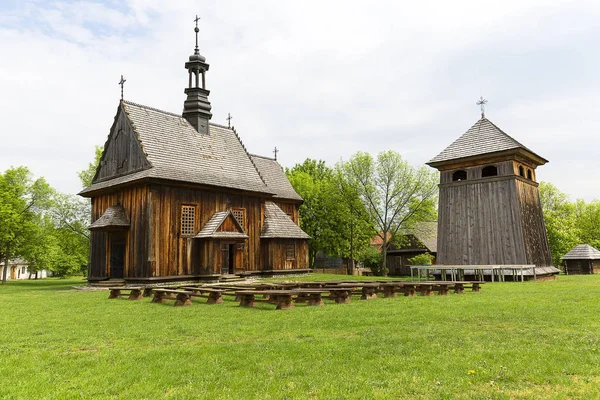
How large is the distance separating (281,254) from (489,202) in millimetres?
13342

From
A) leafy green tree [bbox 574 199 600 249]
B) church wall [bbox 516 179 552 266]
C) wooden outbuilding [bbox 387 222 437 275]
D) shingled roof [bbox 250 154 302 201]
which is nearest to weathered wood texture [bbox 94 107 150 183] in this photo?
shingled roof [bbox 250 154 302 201]

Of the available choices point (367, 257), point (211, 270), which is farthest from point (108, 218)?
point (367, 257)

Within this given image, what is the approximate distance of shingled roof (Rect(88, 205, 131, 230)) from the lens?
914 inches

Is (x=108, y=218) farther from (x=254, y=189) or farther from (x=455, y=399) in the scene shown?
(x=455, y=399)

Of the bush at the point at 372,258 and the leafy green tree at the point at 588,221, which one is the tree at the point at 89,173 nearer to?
the bush at the point at 372,258

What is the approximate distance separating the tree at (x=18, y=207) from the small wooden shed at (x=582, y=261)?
46.5 m

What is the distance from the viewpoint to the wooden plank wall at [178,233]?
22.9 metres

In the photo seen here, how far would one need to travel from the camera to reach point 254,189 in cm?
2748

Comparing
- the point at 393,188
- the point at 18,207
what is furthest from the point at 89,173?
the point at 393,188

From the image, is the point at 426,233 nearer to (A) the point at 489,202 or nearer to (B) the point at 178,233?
(A) the point at 489,202

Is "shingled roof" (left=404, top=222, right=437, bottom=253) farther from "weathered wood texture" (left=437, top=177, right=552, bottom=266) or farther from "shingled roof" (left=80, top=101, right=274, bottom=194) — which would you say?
"shingled roof" (left=80, top=101, right=274, bottom=194)

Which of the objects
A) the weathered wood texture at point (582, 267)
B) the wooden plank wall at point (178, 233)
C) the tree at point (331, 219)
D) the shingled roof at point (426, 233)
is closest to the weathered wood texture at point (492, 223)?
the wooden plank wall at point (178, 233)

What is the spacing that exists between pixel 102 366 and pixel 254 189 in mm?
21310

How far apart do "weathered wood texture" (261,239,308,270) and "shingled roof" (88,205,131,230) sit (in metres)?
9.06
